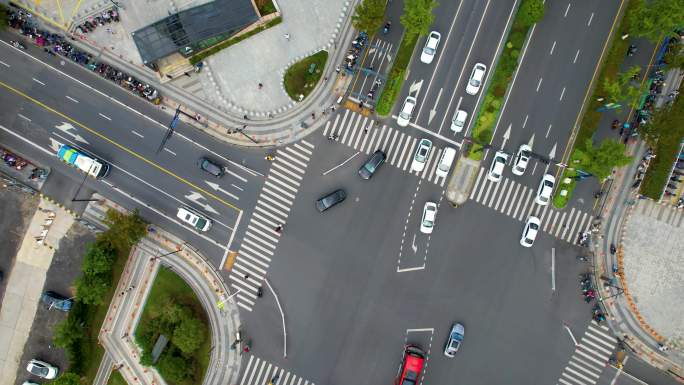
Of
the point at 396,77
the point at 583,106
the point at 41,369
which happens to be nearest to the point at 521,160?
the point at 583,106

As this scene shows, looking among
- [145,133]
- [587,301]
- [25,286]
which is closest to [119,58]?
[145,133]

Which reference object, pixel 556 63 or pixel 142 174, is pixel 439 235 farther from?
pixel 142 174

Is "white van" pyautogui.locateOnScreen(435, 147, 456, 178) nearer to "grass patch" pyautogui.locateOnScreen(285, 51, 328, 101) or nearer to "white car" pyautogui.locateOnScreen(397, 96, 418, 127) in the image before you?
"white car" pyautogui.locateOnScreen(397, 96, 418, 127)

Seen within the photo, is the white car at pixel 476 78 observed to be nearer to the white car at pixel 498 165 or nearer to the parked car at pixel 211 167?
the white car at pixel 498 165

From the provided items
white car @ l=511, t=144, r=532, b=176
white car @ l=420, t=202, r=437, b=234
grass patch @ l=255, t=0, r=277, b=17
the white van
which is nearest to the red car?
white car @ l=420, t=202, r=437, b=234

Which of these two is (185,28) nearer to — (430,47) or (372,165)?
(372,165)

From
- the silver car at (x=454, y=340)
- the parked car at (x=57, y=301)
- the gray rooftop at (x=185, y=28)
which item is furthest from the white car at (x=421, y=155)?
the parked car at (x=57, y=301)
